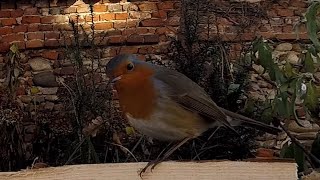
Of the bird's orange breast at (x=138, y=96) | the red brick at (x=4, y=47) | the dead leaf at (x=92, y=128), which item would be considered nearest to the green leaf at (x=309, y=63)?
the bird's orange breast at (x=138, y=96)

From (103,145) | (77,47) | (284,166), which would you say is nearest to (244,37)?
(77,47)

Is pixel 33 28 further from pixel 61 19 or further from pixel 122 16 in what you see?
pixel 122 16

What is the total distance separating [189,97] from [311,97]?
1.15ft

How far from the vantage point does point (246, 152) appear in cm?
338

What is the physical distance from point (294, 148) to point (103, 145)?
102 centimetres

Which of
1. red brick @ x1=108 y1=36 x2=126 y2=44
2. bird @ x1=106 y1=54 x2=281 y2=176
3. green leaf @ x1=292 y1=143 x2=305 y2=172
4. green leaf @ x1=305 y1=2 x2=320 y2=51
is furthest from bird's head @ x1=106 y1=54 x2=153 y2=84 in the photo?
red brick @ x1=108 y1=36 x2=126 y2=44

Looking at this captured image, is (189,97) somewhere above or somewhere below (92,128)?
above

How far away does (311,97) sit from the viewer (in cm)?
207

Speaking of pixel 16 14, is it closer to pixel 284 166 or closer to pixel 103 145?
pixel 103 145

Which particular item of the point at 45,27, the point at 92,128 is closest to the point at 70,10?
the point at 45,27

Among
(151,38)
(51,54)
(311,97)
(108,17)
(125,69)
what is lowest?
(51,54)

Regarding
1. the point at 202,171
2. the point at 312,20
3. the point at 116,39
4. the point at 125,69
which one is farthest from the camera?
the point at 116,39

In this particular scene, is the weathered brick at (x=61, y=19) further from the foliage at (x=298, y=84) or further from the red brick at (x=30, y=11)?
the foliage at (x=298, y=84)

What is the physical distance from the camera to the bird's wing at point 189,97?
6.43ft
